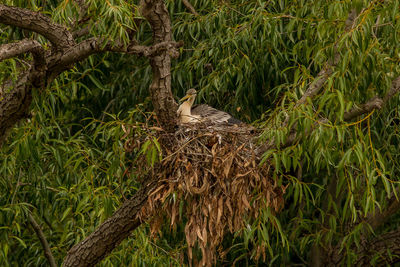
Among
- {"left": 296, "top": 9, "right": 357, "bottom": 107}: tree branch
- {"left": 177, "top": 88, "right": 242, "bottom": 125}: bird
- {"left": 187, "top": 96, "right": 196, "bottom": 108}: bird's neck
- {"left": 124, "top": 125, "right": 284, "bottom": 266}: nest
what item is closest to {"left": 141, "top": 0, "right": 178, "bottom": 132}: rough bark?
{"left": 124, "top": 125, "right": 284, "bottom": 266}: nest

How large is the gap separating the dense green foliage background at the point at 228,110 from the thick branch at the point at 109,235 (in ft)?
0.51

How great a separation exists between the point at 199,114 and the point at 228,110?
34.9 inches

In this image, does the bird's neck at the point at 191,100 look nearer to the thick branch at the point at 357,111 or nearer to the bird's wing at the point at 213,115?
the bird's wing at the point at 213,115

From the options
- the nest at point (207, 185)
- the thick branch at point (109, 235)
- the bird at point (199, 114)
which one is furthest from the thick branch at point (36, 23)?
the thick branch at point (109, 235)

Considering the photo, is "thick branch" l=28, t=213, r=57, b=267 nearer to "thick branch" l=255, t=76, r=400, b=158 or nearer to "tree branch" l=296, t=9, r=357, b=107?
"thick branch" l=255, t=76, r=400, b=158

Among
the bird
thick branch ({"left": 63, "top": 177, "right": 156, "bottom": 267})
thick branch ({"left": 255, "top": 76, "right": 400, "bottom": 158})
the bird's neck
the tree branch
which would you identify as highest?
the tree branch

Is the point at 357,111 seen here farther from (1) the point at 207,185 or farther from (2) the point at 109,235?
(2) the point at 109,235

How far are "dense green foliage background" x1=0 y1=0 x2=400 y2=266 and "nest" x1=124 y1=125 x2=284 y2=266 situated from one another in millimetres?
190

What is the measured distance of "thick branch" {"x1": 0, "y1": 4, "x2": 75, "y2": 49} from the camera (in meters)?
5.64

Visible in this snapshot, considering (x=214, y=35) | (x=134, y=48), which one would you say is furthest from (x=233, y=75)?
(x=134, y=48)

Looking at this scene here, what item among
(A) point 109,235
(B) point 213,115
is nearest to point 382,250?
(B) point 213,115

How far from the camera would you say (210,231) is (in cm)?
577

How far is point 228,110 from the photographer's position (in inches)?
310

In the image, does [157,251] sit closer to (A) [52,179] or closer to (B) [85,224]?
(B) [85,224]
